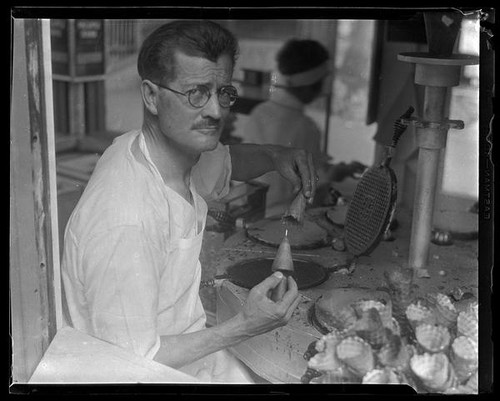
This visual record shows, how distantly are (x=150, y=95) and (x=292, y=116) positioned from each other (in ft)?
2.28

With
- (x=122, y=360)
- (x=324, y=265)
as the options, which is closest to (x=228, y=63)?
(x=324, y=265)

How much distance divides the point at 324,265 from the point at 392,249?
10.5 inches

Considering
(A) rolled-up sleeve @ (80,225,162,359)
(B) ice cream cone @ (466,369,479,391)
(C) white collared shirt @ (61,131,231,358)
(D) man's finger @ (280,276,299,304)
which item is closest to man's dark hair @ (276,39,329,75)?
(C) white collared shirt @ (61,131,231,358)

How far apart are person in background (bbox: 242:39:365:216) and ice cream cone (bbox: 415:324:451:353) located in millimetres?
590

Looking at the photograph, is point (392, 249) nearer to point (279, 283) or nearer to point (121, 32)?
point (279, 283)

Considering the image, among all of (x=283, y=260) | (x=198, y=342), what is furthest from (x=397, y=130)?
(x=198, y=342)

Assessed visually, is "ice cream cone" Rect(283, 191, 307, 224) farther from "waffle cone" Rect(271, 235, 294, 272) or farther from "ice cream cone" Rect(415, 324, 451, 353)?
"ice cream cone" Rect(415, 324, 451, 353)

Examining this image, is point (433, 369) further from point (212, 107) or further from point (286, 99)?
point (286, 99)

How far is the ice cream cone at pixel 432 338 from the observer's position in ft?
7.22

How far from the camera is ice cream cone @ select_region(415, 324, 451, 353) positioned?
2199mm

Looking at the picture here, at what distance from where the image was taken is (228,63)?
2170 millimetres

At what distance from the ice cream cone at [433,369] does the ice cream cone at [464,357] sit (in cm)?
4

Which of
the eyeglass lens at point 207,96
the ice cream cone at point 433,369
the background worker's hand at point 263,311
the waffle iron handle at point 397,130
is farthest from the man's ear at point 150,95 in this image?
the ice cream cone at point 433,369

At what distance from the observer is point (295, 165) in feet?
7.68
